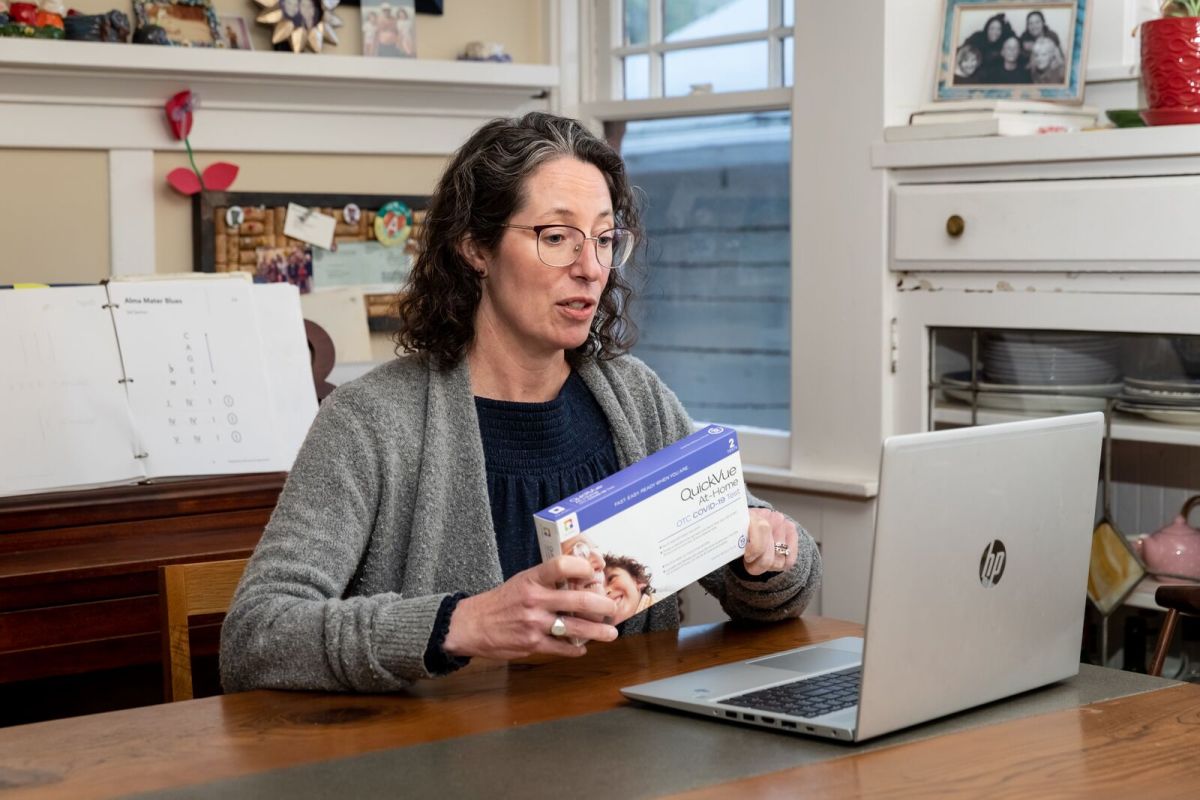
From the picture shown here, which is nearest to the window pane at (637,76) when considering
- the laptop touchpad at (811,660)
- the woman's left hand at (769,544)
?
the woman's left hand at (769,544)

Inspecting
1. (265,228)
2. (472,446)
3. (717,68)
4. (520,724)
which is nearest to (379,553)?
(472,446)

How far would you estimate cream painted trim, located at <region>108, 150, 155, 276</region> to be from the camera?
2969 mm

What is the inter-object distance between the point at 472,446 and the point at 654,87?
1.91 metres

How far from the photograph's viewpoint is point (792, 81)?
3092mm

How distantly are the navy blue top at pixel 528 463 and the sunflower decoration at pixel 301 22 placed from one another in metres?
1.53

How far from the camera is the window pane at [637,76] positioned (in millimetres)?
3500

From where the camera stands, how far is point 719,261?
11.0 feet

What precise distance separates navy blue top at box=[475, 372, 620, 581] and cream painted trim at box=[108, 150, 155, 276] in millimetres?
1410

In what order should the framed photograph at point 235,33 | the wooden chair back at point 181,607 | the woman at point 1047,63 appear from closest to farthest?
the wooden chair back at point 181,607, the woman at point 1047,63, the framed photograph at point 235,33

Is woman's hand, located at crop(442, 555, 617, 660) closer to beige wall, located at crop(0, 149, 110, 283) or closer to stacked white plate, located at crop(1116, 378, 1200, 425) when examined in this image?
stacked white plate, located at crop(1116, 378, 1200, 425)

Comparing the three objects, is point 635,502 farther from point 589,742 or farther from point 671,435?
point 671,435

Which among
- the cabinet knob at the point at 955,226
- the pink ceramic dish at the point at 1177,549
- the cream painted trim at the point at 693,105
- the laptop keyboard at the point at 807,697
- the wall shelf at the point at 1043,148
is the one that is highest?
the cream painted trim at the point at 693,105

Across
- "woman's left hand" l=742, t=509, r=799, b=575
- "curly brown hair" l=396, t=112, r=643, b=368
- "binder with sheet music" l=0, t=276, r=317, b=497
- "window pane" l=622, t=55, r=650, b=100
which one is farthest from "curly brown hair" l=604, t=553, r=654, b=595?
"window pane" l=622, t=55, r=650, b=100

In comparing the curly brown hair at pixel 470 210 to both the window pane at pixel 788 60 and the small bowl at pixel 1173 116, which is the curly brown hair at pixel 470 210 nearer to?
the small bowl at pixel 1173 116
